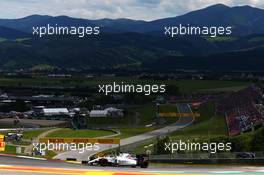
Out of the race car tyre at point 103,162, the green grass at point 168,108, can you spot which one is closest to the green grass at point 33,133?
the green grass at point 168,108

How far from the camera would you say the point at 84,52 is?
38.4 m

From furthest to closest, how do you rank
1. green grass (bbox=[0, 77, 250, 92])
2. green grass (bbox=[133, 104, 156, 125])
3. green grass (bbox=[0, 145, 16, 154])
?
green grass (bbox=[0, 77, 250, 92]) < green grass (bbox=[133, 104, 156, 125]) < green grass (bbox=[0, 145, 16, 154])

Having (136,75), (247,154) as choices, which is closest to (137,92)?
(136,75)

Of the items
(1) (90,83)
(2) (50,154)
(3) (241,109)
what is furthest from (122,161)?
(3) (241,109)

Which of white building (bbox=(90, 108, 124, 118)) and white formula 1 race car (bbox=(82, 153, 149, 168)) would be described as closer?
white formula 1 race car (bbox=(82, 153, 149, 168))

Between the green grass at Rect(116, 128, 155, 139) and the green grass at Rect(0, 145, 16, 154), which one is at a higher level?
the green grass at Rect(116, 128, 155, 139)

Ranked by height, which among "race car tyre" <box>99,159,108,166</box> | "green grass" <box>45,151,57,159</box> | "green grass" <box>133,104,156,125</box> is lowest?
"race car tyre" <box>99,159,108,166</box>

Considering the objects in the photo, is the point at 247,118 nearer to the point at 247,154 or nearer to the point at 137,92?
the point at 247,154

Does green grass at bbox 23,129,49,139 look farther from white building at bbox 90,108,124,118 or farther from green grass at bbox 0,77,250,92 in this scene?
green grass at bbox 0,77,250,92

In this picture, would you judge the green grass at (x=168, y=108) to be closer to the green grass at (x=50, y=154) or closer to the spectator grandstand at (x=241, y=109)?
the spectator grandstand at (x=241, y=109)

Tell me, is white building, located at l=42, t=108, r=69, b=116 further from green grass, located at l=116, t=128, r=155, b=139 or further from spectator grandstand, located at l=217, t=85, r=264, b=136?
spectator grandstand, located at l=217, t=85, r=264, b=136

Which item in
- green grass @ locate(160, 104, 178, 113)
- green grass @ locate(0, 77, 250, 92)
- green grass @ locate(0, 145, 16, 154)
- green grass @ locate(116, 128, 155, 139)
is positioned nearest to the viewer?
green grass @ locate(0, 145, 16, 154)

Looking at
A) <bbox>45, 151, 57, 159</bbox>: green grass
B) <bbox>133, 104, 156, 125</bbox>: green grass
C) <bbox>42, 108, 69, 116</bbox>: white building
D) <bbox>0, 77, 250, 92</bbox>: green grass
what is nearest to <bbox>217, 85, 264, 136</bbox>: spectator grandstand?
<bbox>0, 77, 250, 92</bbox>: green grass

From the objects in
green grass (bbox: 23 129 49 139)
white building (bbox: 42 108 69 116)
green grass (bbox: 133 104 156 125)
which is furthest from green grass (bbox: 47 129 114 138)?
green grass (bbox: 133 104 156 125)
